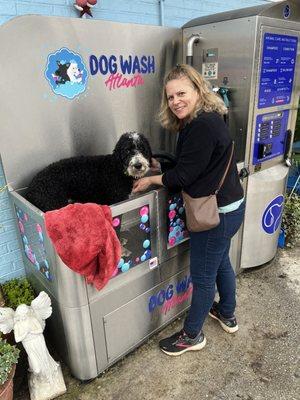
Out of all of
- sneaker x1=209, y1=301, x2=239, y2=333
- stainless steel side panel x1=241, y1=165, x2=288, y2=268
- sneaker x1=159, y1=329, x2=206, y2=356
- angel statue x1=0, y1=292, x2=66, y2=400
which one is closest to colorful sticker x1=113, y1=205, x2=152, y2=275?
angel statue x1=0, y1=292, x2=66, y2=400

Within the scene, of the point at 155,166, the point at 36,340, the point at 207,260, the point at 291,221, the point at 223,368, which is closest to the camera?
the point at 36,340

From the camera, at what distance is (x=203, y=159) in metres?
1.63

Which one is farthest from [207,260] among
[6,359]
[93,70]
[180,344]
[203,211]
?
[93,70]

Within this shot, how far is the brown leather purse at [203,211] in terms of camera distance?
5.66ft

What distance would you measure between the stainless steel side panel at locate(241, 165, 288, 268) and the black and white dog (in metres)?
1.00

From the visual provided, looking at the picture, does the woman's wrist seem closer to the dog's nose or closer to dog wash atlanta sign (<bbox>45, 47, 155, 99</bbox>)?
the dog's nose

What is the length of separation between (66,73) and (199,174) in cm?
106

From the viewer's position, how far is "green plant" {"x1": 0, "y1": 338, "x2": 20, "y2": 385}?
161 centimetres

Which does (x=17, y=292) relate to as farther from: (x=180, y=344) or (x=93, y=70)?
(x=93, y=70)

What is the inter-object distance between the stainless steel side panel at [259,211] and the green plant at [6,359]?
6.01 ft

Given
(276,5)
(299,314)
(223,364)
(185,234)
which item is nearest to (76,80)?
(185,234)

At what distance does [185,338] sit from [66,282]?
3.05 feet

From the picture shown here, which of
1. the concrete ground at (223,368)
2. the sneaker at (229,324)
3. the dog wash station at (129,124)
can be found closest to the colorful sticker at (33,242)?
the dog wash station at (129,124)

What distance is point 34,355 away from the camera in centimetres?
177
